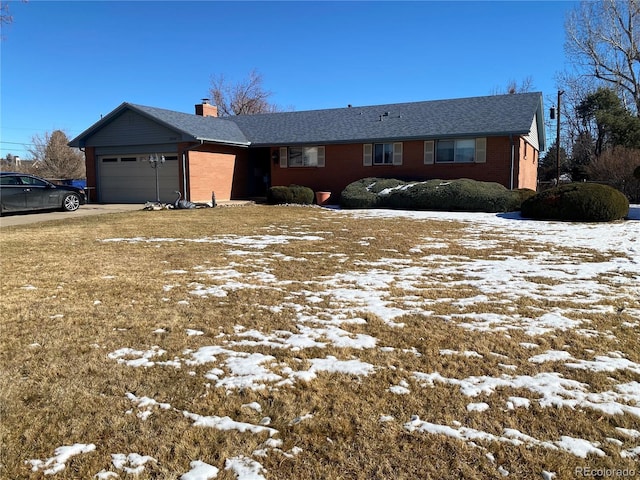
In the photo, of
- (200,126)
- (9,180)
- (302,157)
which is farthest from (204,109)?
(9,180)

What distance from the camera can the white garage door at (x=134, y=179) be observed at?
22.5 metres

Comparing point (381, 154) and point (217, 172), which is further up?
point (381, 154)

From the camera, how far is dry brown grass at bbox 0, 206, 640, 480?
242cm

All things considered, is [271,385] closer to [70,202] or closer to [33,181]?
[33,181]

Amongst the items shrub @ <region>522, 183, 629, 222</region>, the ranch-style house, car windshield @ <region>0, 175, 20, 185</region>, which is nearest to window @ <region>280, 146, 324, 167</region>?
the ranch-style house

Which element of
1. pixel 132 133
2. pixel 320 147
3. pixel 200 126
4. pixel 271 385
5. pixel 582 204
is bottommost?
pixel 271 385

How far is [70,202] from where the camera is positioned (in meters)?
17.7

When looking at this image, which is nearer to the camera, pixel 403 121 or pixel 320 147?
pixel 403 121

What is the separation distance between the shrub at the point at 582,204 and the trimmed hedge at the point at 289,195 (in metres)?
10.3

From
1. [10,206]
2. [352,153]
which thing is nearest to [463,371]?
[10,206]

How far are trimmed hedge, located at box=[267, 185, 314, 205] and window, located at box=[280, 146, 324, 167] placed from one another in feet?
8.84

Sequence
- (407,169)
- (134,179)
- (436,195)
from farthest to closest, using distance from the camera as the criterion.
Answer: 1. (134,179)
2. (407,169)
3. (436,195)

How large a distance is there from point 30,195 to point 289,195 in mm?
10303

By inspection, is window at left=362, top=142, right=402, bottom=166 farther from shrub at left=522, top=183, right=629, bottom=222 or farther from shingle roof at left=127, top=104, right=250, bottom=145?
shrub at left=522, top=183, right=629, bottom=222
